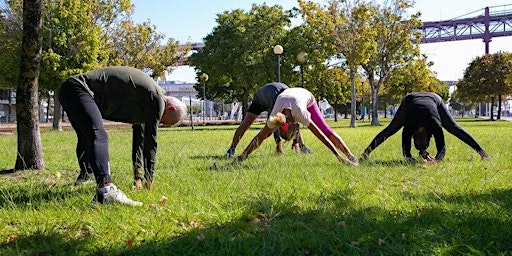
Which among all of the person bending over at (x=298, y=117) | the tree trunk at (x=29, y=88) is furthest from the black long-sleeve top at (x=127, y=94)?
the tree trunk at (x=29, y=88)

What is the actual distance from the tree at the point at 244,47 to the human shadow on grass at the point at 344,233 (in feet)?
92.9

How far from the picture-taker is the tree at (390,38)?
32.2 metres

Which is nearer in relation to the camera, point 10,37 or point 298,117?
point 298,117

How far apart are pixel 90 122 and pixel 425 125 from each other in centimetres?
481

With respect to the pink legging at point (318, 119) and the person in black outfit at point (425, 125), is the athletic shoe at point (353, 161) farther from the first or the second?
the person in black outfit at point (425, 125)

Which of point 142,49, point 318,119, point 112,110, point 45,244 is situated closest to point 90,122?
point 112,110

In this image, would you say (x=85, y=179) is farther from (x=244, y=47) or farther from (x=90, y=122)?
(x=244, y=47)

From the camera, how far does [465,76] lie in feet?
155

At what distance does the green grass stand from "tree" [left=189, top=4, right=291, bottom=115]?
26.8 meters

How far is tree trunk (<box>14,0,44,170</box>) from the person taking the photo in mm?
6246

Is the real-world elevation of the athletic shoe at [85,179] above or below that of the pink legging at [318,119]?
below

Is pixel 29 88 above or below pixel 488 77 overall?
below

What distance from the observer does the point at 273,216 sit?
3.70m

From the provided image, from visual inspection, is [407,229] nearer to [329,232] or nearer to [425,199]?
[329,232]
